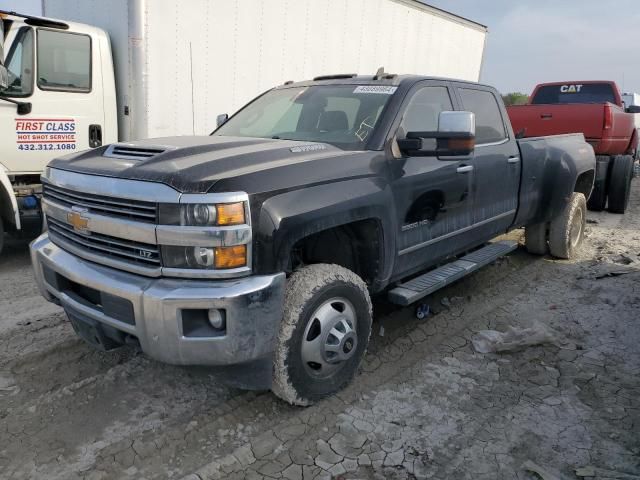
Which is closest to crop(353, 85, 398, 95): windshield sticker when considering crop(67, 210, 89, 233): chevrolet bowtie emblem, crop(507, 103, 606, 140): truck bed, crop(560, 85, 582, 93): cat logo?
crop(67, 210, 89, 233): chevrolet bowtie emblem

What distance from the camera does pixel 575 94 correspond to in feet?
36.3

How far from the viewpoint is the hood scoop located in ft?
9.45

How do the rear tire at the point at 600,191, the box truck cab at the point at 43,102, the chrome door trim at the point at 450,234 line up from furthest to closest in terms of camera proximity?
the rear tire at the point at 600,191, the box truck cab at the point at 43,102, the chrome door trim at the point at 450,234

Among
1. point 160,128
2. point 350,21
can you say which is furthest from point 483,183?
point 350,21

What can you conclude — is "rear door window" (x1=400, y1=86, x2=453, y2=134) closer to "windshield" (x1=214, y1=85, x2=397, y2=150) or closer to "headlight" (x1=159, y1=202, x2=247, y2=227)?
"windshield" (x1=214, y1=85, x2=397, y2=150)

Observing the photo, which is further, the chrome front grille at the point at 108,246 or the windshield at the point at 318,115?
the windshield at the point at 318,115

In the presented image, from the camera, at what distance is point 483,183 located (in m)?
4.34

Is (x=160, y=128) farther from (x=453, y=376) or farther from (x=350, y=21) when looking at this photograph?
(x=453, y=376)

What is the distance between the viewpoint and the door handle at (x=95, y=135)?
20.1 ft

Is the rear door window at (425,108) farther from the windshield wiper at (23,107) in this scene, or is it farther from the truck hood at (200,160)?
the windshield wiper at (23,107)

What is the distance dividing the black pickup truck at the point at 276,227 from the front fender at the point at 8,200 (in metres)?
2.55

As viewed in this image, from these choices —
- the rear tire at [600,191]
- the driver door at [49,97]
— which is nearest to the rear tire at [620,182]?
the rear tire at [600,191]

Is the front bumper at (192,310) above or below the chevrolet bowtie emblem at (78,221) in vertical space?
below

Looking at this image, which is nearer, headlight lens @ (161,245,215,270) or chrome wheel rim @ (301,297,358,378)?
headlight lens @ (161,245,215,270)
